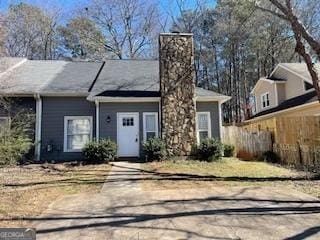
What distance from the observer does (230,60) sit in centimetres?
3225

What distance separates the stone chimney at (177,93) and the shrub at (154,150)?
1.72ft

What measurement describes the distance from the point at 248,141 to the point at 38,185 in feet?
38.5

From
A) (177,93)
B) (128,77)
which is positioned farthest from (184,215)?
(128,77)

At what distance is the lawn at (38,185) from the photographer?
657 cm

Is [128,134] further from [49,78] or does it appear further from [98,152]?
[49,78]

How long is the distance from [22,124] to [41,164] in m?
1.94

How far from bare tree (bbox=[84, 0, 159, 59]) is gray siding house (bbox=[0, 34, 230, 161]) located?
14201mm

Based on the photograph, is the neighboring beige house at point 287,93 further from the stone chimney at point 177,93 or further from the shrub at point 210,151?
the stone chimney at point 177,93

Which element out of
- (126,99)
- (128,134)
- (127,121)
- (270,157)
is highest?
(126,99)

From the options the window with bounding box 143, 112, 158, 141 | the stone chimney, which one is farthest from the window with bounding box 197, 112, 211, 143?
the window with bounding box 143, 112, 158, 141

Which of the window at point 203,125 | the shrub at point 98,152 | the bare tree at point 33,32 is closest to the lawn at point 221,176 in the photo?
the shrub at point 98,152

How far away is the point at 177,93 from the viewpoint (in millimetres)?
15102

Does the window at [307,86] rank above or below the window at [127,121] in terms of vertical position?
above

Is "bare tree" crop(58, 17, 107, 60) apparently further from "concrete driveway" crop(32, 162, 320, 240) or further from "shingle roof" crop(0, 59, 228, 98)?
"concrete driveway" crop(32, 162, 320, 240)
